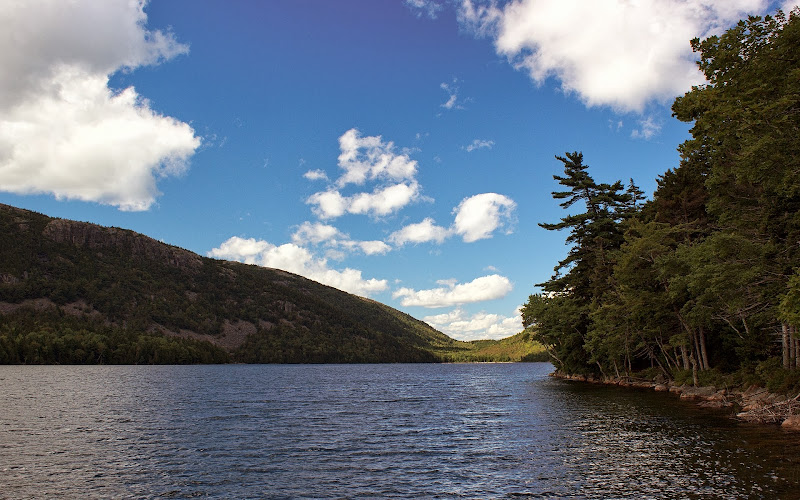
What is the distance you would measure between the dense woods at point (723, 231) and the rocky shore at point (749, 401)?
144 cm

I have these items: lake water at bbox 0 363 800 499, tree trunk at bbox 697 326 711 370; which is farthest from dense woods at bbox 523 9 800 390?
lake water at bbox 0 363 800 499

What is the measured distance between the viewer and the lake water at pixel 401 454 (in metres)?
21.5

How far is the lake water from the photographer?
21.5 meters

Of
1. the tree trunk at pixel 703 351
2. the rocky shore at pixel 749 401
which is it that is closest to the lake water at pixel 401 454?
the rocky shore at pixel 749 401

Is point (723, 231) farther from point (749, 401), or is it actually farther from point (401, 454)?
point (401, 454)

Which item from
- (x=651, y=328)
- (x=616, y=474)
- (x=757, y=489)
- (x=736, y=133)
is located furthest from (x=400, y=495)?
(x=651, y=328)

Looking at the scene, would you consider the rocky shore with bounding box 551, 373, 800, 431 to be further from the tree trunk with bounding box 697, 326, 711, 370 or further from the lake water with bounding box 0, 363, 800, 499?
the tree trunk with bounding box 697, 326, 711, 370

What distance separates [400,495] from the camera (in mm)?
20781

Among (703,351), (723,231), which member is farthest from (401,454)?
(703,351)

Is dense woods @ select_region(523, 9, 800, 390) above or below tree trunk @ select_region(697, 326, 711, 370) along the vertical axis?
above

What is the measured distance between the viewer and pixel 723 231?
116 feet

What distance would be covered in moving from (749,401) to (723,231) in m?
14.5

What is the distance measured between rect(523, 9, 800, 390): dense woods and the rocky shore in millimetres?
1438

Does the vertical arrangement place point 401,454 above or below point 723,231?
below
